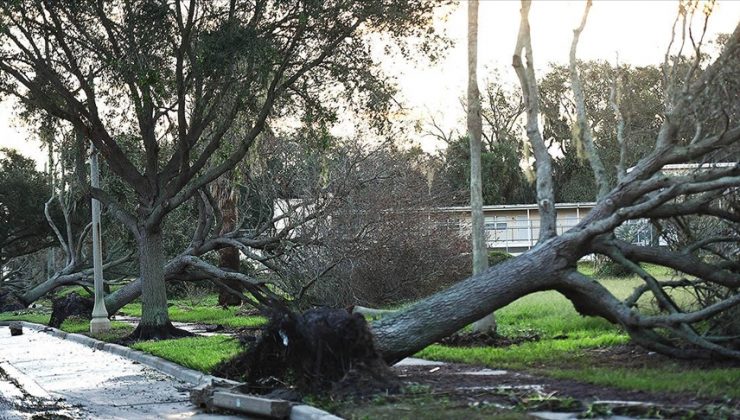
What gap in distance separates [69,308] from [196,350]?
15060mm

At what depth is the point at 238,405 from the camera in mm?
11406

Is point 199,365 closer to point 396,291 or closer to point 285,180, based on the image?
point 396,291

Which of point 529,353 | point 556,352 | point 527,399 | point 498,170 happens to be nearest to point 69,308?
point 529,353

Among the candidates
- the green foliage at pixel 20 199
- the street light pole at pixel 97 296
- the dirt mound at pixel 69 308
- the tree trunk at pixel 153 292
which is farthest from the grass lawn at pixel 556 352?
the green foliage at pixel 20 199

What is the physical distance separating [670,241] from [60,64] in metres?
14.4

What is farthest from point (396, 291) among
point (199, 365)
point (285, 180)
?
point (199, 365)

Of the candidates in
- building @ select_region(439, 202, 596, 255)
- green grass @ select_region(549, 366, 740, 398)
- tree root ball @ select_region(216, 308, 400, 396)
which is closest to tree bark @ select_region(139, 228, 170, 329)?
tree root ball @ select_region(216, 308, 400, 396)

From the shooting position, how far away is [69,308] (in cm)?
3178

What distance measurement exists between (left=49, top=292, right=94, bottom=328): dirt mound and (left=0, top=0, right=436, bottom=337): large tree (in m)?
8.65

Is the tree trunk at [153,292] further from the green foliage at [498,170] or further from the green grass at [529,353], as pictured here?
the green foliage at [498,170]

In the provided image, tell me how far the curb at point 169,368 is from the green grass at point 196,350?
0.15 m

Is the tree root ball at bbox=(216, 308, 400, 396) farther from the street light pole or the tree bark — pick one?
the street light pole

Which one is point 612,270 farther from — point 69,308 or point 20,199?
point 20,199

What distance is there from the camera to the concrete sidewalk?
12320 mm
